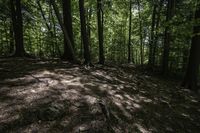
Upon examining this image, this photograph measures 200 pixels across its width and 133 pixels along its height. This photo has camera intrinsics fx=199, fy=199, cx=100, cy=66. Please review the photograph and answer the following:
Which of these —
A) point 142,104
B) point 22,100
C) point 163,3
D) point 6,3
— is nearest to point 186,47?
point 163,3

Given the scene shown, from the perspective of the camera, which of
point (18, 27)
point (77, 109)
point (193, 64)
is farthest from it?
point (18, 27)

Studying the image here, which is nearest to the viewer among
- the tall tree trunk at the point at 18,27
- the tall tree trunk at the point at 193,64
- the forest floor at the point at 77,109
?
the forest floor at the point at 77,109

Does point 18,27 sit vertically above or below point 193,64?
above

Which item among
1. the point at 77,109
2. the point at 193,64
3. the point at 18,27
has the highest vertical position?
the point at 18,27

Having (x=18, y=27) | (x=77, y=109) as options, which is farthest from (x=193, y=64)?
(x=18, y=27)

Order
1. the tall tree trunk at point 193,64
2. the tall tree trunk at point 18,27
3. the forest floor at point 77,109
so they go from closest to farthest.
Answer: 1. the forest floor at point 77,109
2. the tall tree trunk at point 193,64
3. the tall tree trunk at point 18,27

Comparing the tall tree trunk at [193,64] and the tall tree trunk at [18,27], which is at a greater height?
the tall tree trunk at [18,27]

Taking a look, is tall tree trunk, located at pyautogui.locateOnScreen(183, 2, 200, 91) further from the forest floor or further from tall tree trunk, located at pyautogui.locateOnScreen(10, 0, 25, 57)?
tall tree trunk, located at pyautogui.locateOnScreen(10, 0, 25, 57)

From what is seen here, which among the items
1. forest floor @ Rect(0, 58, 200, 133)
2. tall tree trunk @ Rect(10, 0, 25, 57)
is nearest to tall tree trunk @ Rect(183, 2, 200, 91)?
forest floor @ Rect(0, 58, 200, 133)

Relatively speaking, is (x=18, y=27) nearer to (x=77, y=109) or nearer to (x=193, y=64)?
(x=77, y=109)

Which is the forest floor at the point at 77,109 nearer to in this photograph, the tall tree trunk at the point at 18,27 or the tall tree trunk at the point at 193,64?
the tall tree trunk at the point at 193,64

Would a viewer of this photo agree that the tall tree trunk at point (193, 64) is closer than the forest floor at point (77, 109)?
No

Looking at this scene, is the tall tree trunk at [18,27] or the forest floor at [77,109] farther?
the tall tree trunk at [18,27]

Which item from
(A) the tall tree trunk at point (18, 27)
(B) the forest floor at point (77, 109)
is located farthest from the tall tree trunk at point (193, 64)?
(A) the tall tree trunk at point (18, 27)
